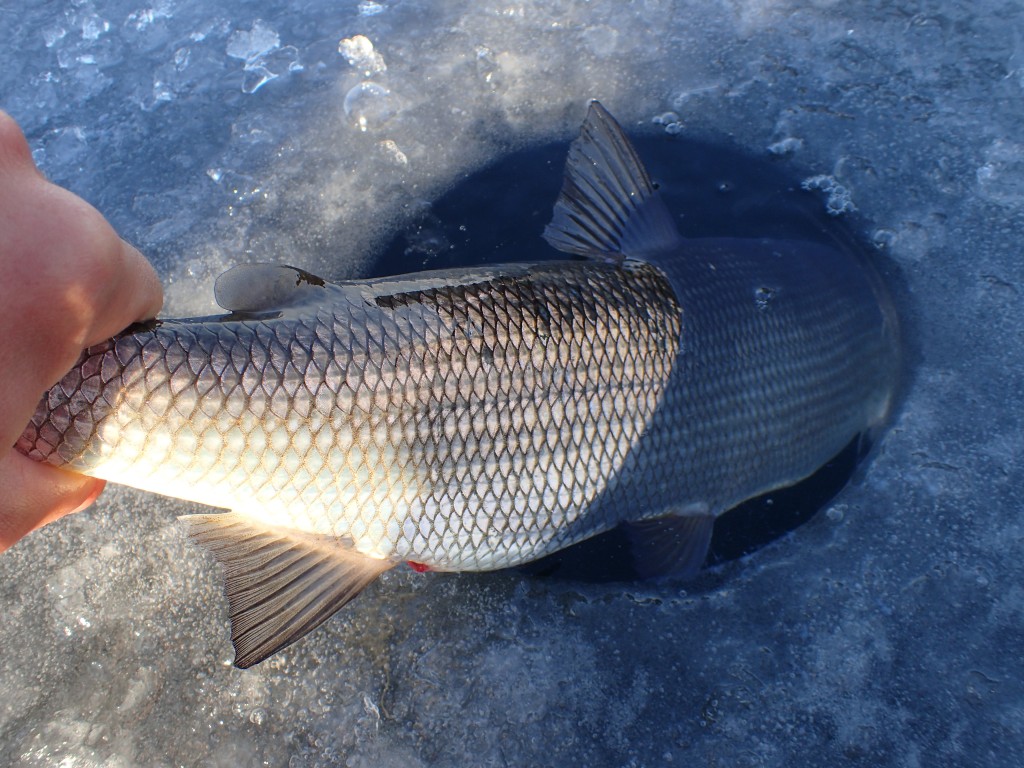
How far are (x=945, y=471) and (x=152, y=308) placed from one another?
7.34 ft

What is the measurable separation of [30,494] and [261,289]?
23.9 inches

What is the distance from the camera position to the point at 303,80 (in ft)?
8.91

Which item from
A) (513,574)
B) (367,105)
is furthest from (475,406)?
(367,105)

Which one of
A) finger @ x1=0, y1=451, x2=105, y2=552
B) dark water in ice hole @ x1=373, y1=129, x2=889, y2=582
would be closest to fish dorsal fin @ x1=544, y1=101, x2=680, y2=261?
dark water in ice hole @ x1=373, y1=129, x2=889, y2=582

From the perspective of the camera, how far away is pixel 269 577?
5.21 feet

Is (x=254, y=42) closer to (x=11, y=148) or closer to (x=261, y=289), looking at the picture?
(x=261, y=289)

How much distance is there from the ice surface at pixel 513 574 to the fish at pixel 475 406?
0.96 ft

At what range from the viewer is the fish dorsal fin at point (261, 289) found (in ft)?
4.94

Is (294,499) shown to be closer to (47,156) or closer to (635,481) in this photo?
(635,481)

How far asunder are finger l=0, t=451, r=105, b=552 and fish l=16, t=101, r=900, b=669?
0.04 meters

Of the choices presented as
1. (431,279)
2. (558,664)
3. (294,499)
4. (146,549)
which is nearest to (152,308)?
(294,499)

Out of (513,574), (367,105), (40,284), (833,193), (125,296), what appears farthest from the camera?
(367,105)

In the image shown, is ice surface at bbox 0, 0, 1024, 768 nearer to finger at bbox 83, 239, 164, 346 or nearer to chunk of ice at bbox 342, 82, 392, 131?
chunk of ice at bbox 342, 82, 392, 131

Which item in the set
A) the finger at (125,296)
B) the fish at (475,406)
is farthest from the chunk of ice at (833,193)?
the finger at (125,296)
